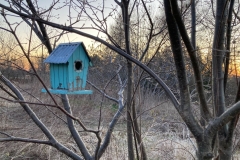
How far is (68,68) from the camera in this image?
182 centimetres

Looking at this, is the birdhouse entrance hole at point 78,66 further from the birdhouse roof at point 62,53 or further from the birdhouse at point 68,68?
the birdhouse roof at point 62,53

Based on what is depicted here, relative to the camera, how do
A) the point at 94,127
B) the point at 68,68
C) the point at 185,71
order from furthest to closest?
the point at 94,127 → the point at 68,68 → the point at 185,71

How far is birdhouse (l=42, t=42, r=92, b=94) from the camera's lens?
177 centimetres

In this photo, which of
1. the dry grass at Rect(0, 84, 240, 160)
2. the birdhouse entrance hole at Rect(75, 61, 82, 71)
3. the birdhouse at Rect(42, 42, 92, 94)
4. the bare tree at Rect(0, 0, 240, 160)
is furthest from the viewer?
the dry grass at Rect(0, 84, 240, 160)

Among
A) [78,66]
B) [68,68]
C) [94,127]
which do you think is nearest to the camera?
[68,68]

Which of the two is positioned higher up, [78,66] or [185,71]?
[78,66]

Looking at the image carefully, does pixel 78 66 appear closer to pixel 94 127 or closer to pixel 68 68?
pixel 68 68

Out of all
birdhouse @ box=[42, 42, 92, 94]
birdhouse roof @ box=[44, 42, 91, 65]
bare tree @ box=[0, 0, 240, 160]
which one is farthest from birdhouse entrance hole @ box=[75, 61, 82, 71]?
bare tree @ box=[0, 0, 240, 160]

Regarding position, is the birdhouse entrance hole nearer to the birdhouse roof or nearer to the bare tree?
the birdhouse roof

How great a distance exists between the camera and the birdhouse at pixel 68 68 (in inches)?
69.8

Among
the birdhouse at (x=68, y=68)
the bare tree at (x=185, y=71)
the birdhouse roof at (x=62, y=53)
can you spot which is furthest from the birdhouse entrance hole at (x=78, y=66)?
the bare tree at (x=185, y=71)

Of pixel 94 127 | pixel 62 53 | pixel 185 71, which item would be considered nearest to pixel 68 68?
pixel 62 53

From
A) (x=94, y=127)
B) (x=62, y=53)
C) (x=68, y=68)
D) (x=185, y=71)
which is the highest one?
(x=62, y=53)

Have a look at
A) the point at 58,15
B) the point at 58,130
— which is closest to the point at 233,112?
the point at 58,15
